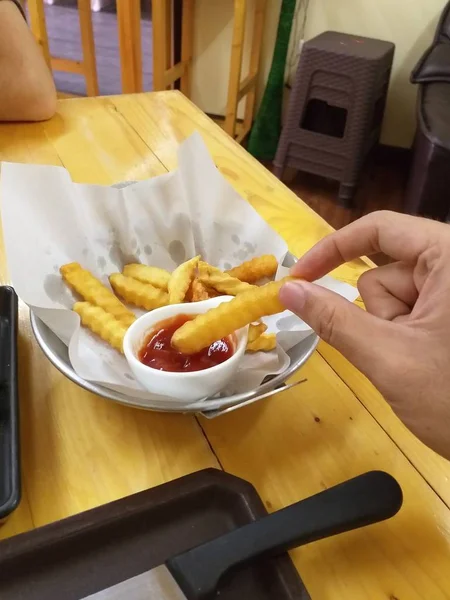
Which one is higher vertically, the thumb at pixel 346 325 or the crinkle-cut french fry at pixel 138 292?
the thumb at pixel 346 325

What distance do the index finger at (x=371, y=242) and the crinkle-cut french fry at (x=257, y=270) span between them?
11 centimetres

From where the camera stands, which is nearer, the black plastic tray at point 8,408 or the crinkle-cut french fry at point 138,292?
the black plastic tray at point 8,408

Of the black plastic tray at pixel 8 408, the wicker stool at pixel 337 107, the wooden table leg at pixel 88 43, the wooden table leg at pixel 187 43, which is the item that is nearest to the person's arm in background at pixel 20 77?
the black plastic tray at pixel 8 408

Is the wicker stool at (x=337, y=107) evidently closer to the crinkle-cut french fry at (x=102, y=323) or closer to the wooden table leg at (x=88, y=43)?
the wooden table leg at (x=88, y=43)

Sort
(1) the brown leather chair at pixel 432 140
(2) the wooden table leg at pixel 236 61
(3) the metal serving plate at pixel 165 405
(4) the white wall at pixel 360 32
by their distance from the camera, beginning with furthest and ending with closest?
(4) the white wall at pixel 360 32 → (2) the wooden table leg at pixel 236 61 → (1) the brown leather chair at pixel 432 140 → (3) the metal serving plate at pixel 165 405

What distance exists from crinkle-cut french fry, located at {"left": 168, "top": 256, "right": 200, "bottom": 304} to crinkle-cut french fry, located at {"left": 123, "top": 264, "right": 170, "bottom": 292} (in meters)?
0.02

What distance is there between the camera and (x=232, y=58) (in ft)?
8.52

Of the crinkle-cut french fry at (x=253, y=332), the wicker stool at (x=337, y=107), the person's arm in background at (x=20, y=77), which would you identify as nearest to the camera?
the crinkle-cut french fry at (x=253, y=332)

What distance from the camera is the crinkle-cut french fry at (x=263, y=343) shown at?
2.35ft

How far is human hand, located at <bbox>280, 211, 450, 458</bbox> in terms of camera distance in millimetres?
511

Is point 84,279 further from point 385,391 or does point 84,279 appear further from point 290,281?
point 385,391

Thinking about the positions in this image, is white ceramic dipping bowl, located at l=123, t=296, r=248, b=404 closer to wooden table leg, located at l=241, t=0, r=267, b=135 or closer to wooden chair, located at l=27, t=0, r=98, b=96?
wooden chair, located at l=27, t=0, r=98, b=96

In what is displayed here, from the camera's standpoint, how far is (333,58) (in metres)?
2.32

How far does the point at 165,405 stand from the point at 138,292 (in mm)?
218
